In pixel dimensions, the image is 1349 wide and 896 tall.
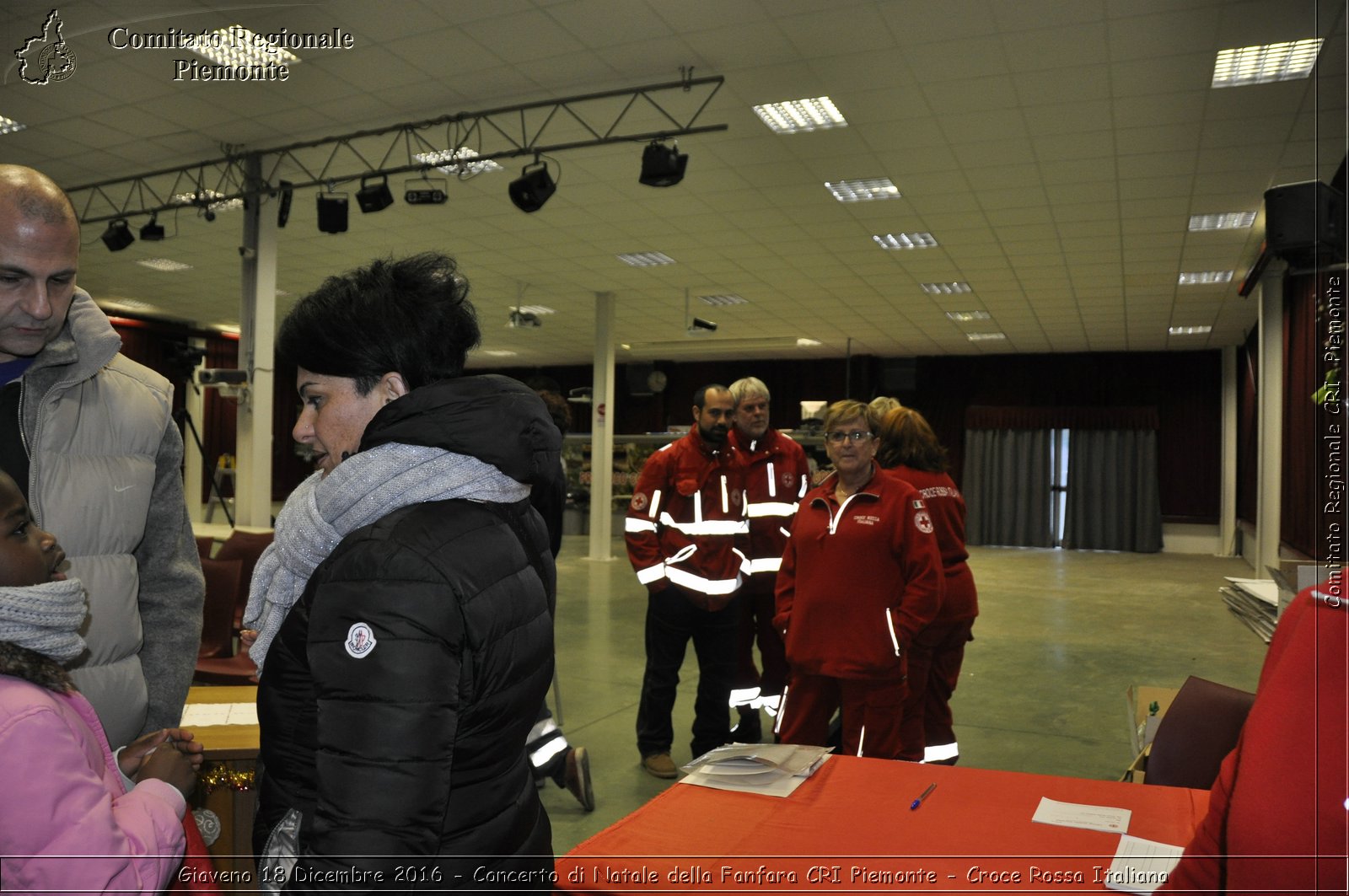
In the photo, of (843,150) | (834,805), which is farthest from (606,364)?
(834,805)

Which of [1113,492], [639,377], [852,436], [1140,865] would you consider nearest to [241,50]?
[852,436]

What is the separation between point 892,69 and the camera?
18.6ft

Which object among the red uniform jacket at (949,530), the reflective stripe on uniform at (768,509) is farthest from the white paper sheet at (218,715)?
the red uniform jacket at (949,530)

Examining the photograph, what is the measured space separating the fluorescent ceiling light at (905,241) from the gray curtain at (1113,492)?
935cm

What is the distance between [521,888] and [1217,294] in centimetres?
1308

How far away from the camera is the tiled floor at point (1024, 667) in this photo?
4.26 metres

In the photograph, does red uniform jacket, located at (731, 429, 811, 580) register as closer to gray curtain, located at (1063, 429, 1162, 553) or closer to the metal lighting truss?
the metal lighting truss

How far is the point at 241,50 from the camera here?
5.71 m

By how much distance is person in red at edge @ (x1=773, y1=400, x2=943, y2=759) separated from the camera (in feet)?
10.1

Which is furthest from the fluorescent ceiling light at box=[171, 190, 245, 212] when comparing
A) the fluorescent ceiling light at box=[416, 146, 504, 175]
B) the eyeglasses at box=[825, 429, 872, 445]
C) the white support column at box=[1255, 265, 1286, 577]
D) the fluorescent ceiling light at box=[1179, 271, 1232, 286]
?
the fluorescent ceiling light at box=[1179, 271, 1232, 286]

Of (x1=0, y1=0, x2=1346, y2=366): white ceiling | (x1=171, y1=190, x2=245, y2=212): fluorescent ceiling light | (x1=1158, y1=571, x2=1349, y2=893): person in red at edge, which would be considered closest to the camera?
(x1=1158, y1=571, x2=1349, y2=893): person in red at edge

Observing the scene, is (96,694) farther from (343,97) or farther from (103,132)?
(103,132)

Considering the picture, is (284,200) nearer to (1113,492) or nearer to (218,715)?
(218,715)

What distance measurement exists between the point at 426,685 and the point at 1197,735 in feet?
6.22
